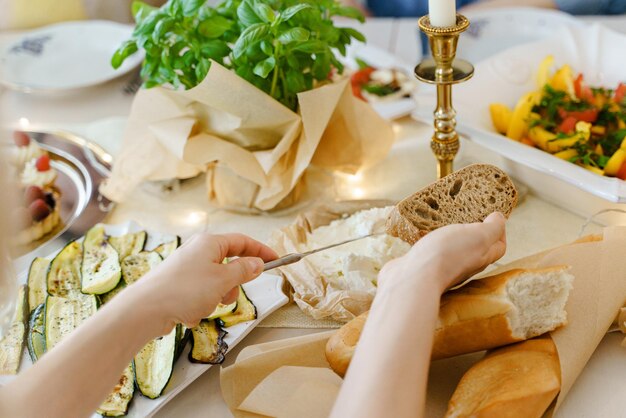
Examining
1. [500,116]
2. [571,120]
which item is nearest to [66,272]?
[500,116]

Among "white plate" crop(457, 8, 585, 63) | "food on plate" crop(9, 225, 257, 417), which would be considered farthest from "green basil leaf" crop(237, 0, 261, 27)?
"white plate" crop(457, 8, 585, 63)

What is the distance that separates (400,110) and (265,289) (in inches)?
27.1

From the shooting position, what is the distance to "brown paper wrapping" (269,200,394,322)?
116 cm

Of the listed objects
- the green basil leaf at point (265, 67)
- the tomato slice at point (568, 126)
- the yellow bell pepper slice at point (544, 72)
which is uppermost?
the green basil leaf at point (265, 67)

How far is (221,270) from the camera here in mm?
1006

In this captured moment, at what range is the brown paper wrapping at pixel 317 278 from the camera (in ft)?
3.79

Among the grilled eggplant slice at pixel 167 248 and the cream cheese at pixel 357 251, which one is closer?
the cream cheese at pixel 357 251

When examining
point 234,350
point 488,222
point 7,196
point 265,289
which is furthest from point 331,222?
point 7,196

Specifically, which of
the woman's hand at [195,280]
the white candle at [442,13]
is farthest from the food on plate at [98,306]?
the white candle at [442,13]

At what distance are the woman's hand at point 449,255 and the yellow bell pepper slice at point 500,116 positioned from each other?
23.6 inches

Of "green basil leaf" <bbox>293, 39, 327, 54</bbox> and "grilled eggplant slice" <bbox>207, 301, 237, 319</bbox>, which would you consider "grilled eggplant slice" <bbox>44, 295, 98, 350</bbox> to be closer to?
"grilled eggplant slice" <bbox>207, 301, 237, 319</bbox>

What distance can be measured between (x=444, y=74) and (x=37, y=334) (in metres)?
0.82

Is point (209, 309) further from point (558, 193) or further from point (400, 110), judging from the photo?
point (400, 110)

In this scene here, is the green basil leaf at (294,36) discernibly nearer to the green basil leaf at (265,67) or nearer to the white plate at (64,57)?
the green basil leaf at (265,67)
